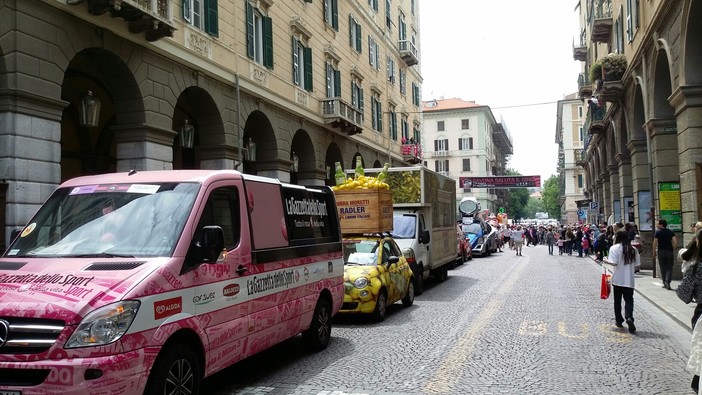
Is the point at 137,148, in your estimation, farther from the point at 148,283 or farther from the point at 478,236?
the point at 478,236

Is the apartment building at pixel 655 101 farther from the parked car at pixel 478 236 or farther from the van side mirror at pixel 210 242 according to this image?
the van side mirror at pixel 210 242

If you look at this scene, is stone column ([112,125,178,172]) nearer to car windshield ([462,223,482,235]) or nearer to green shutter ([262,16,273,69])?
green shutter ([262,16,273,69])

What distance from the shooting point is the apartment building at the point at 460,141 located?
7812cm

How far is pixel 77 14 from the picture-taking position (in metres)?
12.2

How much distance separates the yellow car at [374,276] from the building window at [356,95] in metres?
17.9

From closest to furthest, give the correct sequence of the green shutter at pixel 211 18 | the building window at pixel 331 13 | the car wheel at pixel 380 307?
the car wheel at pixel 380 307 < the green shutter at pixel 211 18 < the building window at pixel 331 13

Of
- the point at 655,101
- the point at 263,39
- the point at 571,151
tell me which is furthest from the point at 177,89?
the point at 571,151

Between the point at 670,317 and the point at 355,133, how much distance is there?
1917 centimetres

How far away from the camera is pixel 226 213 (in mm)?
6270

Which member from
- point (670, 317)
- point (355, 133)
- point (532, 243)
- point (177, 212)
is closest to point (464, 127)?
point (532, 243)

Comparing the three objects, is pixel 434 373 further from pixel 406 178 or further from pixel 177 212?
pixel 406 178

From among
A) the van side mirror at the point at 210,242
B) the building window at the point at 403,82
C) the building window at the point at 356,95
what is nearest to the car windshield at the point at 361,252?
the van side mirror at the point at 210,242

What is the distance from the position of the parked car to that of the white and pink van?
25.6 metres

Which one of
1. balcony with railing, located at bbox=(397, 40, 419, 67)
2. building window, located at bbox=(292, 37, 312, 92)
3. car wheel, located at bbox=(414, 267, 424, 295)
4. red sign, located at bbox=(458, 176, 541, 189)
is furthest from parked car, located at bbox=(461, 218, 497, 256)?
red sign, located at bbox=(458, 176, 541, 189)
